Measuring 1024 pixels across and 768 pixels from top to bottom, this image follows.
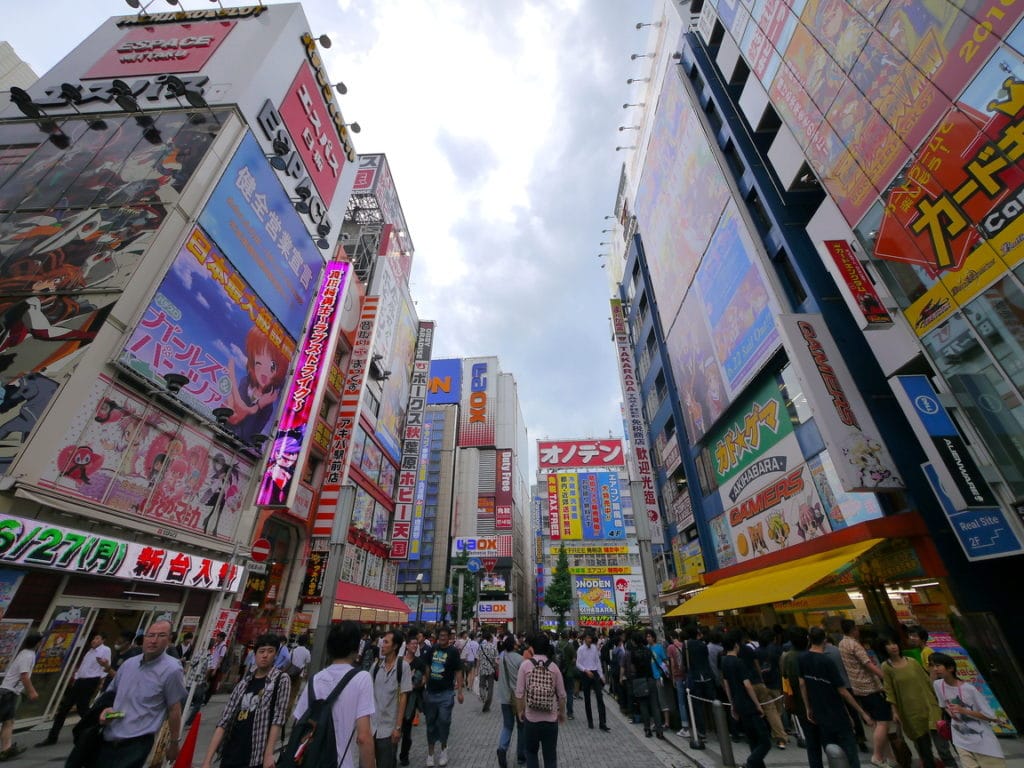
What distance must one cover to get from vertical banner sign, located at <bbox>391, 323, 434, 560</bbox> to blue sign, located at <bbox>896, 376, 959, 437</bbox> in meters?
27.1

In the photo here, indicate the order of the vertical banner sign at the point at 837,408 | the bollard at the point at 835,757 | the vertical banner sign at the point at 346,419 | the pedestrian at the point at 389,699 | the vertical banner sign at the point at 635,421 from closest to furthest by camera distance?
the bollard at the point at 835,757 < the pedestrian at the point at 389,699 < the vertical banner sign at the point at 837,408 < the vertical banner sign at the point at 346,419 < the vertical banner sign at the point at 635,421

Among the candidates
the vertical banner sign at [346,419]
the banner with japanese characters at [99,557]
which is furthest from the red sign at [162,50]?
the banner with japanese characters at [99,557]

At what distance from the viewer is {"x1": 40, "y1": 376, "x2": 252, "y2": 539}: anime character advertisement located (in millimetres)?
10320

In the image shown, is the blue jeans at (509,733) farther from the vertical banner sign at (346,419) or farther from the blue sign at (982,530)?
the vertical banner sign at (346,419)

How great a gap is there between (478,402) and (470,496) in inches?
630

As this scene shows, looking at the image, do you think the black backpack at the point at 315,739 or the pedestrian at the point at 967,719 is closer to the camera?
the black backpack at the point at 315,739

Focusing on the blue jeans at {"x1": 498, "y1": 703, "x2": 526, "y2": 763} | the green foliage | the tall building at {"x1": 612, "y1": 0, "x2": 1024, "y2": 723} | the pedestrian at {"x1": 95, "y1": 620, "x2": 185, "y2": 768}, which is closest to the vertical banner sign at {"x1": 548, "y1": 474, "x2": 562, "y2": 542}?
the green foliage

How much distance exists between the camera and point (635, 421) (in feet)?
77.6

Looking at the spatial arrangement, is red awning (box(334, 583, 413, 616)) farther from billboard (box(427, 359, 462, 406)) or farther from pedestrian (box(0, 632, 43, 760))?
billboard (box(427, 359, 462, 406))

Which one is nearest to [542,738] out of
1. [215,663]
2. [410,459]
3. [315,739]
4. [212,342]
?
[315,739]

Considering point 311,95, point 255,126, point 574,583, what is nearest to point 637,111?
point 311,95

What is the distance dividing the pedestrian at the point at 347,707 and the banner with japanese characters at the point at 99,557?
9509mm

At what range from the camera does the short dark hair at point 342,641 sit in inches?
127

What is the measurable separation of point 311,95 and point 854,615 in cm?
2876
